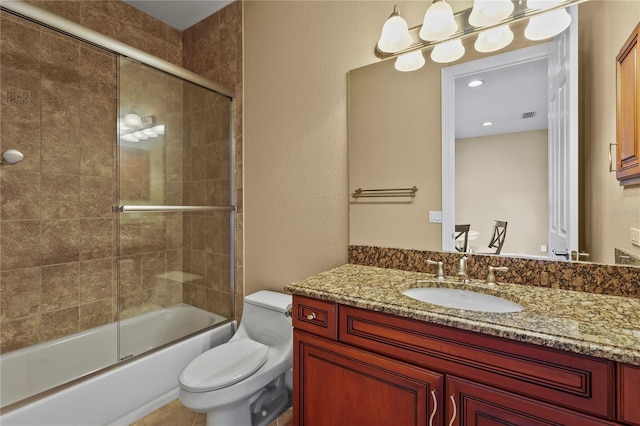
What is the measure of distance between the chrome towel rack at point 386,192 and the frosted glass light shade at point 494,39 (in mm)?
652

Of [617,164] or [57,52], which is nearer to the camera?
[617,164]

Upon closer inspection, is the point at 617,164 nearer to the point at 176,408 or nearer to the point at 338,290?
the point at 338,290

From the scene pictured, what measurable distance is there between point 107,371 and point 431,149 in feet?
6.58

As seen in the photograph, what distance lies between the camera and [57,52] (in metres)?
1.85

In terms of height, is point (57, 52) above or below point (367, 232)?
above

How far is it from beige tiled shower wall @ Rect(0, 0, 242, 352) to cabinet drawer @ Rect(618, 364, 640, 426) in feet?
6.42

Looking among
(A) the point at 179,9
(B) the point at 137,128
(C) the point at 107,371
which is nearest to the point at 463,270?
(C) the point at 107,371

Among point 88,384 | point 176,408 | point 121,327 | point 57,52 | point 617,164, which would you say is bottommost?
point 176,408

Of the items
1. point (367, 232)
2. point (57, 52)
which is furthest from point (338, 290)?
point (57, 52)

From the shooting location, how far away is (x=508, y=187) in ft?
3.98

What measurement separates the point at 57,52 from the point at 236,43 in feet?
3.60

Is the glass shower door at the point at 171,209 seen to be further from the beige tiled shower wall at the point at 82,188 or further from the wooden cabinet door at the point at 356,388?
the wooden cabinet door at the point at 356,388

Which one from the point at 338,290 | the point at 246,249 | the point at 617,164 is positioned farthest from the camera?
the point at 246,249

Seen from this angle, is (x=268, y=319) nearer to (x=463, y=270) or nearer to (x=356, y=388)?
(x=356, y=388)
